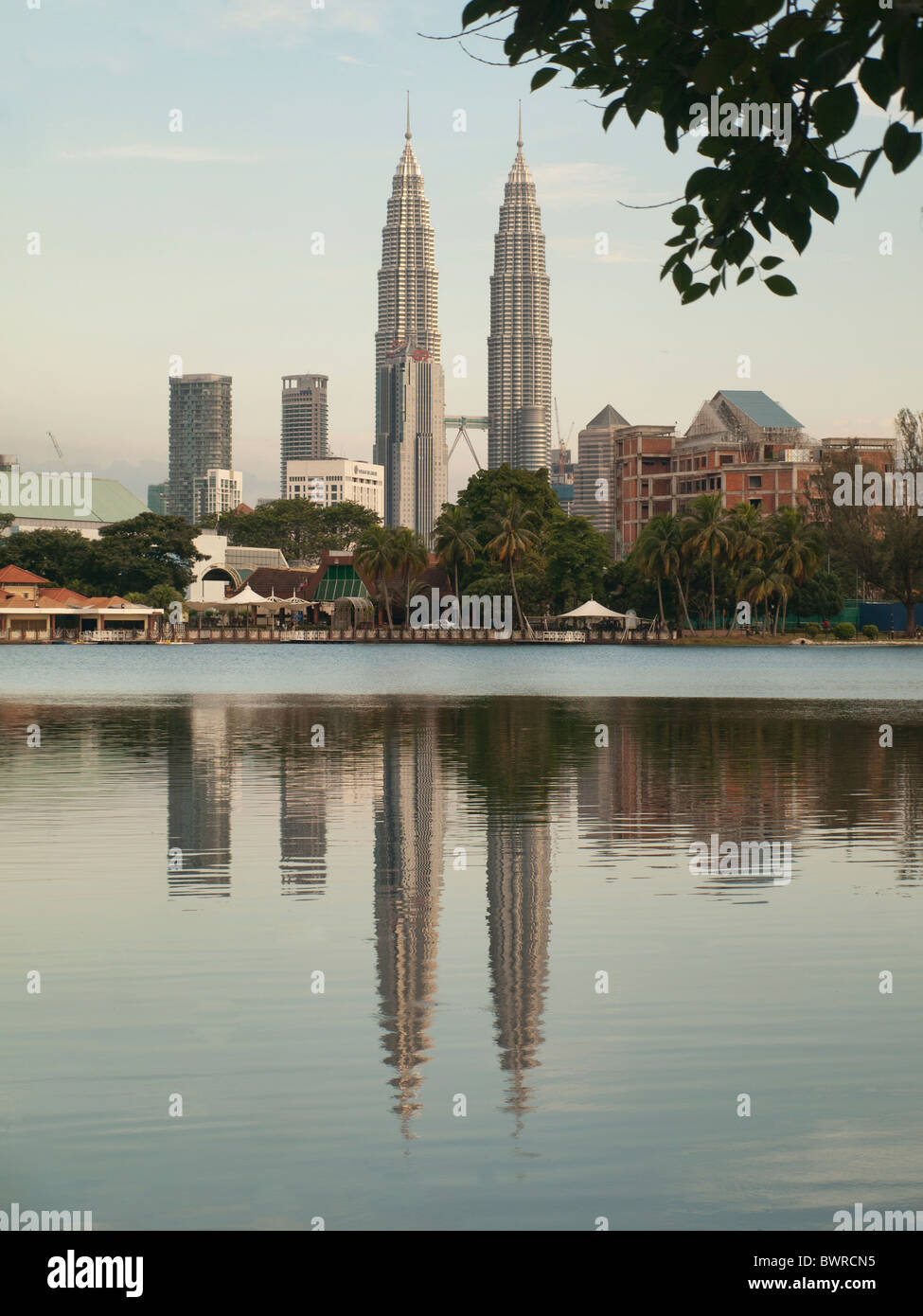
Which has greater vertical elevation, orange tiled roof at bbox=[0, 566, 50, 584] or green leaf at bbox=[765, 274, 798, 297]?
orange tiled roof at bbox=[0, 566, 50, 584]

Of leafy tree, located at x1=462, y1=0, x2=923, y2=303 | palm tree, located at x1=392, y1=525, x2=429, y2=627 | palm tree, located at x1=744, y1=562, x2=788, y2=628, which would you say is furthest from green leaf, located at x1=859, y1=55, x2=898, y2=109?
palm tree, located at x1=392, y1=525, x2=429, y2=627

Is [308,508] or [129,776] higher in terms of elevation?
[308,508]

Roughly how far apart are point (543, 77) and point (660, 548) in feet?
345

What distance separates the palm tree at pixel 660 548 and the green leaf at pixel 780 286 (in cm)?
10508

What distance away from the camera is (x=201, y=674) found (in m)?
64.6

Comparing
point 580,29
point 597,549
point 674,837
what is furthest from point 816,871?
point 597,549

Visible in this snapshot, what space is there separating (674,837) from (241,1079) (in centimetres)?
848

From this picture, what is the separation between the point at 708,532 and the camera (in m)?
107

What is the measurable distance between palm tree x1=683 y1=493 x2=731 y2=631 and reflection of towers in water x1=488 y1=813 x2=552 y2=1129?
3684 inches

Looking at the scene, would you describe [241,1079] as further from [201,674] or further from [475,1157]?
[201,674]

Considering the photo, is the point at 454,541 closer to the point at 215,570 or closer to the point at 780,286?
the point at 215,570

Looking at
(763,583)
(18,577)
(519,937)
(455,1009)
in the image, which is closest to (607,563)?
(763,583)

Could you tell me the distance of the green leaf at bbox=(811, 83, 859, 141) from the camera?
15.8 feet

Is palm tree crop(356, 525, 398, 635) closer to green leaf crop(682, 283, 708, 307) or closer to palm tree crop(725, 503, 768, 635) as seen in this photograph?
palm tree crop(725, 503, 768, 635)
